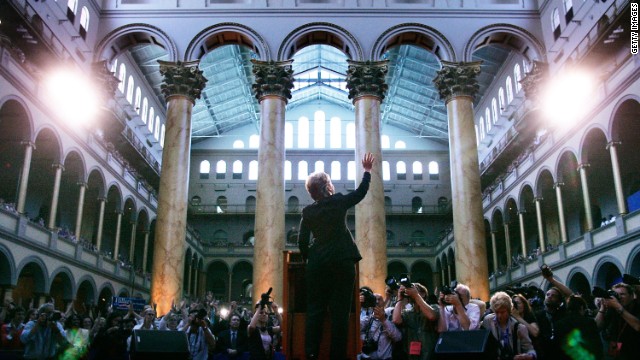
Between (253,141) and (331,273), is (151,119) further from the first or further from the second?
(331,273)

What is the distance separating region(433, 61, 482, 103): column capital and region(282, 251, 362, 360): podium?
13.6m

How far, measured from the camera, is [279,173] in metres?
17.1

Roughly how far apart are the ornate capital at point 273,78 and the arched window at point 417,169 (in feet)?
90.0

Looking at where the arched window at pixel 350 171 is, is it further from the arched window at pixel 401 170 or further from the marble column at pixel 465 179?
the marble column at pixel 465 179

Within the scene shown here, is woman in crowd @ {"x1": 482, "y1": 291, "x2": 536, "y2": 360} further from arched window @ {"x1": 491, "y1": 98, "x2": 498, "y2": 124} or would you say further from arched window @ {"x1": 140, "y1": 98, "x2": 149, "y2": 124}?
arched window @ {"x1": 140, "y1": 98, "x2": 149, "y2": 124}

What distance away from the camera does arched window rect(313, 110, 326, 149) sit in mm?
44500

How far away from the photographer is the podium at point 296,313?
5000 millimetres

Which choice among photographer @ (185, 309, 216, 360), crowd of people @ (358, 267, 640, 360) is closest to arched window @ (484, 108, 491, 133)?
photographer @ (185, 309, 216, 360)

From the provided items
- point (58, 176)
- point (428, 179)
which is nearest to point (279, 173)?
point (58, 176)

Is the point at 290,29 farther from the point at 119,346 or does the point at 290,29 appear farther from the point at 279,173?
the point at 119,346

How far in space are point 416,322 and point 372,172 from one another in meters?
10.8

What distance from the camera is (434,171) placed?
44812 millimetres

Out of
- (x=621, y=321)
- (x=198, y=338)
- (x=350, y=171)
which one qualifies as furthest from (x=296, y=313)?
(x=350, y=171)

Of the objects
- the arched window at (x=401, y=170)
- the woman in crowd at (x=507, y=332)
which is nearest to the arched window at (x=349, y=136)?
the arched window at (x=401, y=170)
